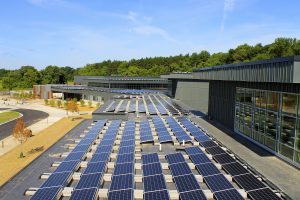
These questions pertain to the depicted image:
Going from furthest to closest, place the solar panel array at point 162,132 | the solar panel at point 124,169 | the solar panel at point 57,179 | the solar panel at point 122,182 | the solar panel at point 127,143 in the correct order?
the solar panel array at point 162,132, the solar panel at point 127,143, the solar panel at point 124,169, the solar panel at point 57,179, the solar panel at point 122,182

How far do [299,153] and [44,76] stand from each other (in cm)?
17956

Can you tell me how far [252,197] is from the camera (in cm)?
1642

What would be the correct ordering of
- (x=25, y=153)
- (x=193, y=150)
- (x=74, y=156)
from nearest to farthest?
1. (x=74, y=156)
2. (x=193, y=150)
3. (x=25, y=153)

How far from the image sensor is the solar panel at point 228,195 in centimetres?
1630

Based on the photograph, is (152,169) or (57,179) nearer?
(57,179)

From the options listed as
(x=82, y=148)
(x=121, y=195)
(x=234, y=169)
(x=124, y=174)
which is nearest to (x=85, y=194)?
(x=121, y=195)

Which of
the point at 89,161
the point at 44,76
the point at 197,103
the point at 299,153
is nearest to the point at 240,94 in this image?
the point at 299,153

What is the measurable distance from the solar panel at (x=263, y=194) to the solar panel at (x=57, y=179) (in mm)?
12075

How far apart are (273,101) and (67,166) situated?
19.1 metres

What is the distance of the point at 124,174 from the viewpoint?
19984 millimetres

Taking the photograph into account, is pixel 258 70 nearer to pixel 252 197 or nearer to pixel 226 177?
pixel 226 177

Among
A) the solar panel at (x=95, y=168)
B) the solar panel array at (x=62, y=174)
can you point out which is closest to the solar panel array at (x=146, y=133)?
the solar panel array at (x=62, y=174)

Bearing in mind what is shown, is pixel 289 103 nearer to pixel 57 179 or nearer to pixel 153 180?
pixel 153 180

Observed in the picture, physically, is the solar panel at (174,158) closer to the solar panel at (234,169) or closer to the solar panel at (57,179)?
the solar panel at (234,169)
